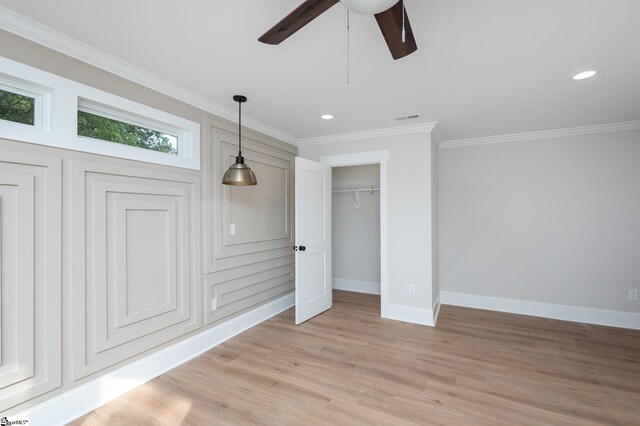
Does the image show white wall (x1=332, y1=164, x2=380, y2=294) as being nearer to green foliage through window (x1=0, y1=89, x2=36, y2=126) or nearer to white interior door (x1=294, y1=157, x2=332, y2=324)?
white interior door (x1=294, y1=157, x2=332, y2=324)

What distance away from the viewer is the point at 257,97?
2.83 meters

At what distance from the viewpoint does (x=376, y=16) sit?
3.89ft

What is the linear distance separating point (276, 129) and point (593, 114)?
3.60m

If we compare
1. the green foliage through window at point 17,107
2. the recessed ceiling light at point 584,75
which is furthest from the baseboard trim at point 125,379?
the recessed ceiling light at point 584,75

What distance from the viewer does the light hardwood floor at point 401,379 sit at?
2.00 m

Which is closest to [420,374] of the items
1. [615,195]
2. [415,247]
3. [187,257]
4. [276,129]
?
[415,247]

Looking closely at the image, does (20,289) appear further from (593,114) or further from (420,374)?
(593,114)

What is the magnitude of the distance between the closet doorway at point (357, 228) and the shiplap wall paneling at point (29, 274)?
3.80 metres

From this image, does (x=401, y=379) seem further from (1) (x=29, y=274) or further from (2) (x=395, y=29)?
(1) (x=29, y=274)

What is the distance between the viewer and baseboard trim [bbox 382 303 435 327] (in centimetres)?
366

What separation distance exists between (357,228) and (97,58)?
413 cm

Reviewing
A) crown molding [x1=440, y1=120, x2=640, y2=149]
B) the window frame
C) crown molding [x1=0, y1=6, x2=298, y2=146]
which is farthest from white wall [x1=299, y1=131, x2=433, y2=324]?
the window frame

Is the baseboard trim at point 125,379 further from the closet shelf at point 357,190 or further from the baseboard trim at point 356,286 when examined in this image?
the closet shelf at point 357,190

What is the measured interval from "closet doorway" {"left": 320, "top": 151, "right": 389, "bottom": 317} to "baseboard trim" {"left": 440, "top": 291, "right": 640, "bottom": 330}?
1254 mm
